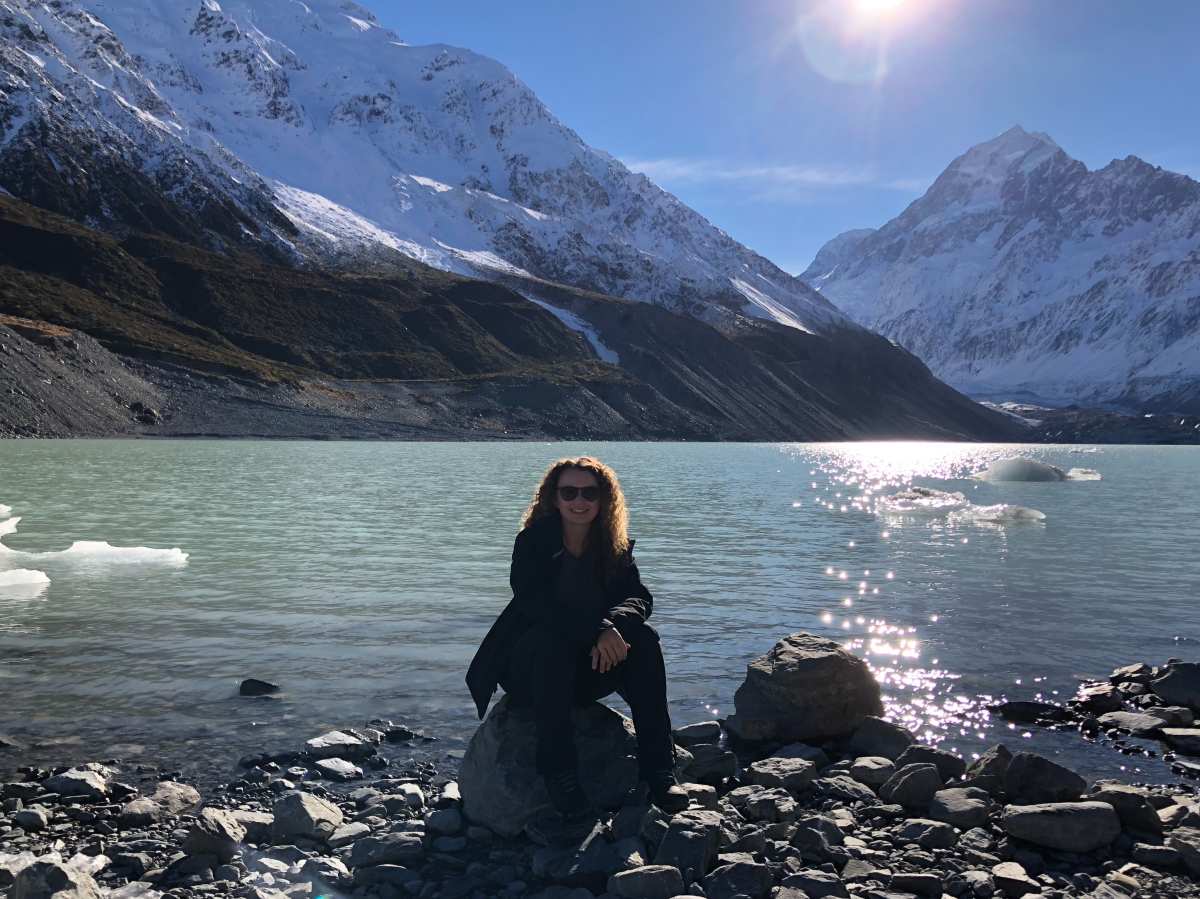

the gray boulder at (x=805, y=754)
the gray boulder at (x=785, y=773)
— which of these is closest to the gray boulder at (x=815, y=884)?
the gray boulder at (x=785, y=773)

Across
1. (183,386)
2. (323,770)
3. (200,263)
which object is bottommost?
(323,770)

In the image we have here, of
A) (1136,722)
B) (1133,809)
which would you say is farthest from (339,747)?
(1136,722)

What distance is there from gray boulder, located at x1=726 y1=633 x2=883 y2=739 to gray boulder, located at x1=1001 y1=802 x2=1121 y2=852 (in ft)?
11.4

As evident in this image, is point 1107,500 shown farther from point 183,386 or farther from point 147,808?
point 183,386

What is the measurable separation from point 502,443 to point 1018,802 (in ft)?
472

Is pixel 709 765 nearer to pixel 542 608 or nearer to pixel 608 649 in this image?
pixel 608 649

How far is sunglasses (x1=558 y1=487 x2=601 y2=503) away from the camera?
8922mm

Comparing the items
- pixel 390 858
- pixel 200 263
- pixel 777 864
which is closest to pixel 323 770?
pixel 390 858

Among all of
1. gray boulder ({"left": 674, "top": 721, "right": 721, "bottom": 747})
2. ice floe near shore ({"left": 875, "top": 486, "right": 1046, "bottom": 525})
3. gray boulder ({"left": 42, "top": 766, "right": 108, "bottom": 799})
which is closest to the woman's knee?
gray boulder ({"left": 674, "top": 721, "right": 721, "bottom": 747})

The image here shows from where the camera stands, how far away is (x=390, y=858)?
781 centimetres

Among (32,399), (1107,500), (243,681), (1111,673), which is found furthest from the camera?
(32,399)

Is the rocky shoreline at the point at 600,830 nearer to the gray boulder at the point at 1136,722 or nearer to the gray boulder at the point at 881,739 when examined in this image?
the gray boulder at the point at 881,739

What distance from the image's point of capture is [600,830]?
8195mm

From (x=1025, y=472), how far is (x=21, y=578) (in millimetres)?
82096
